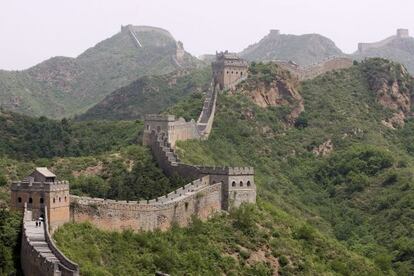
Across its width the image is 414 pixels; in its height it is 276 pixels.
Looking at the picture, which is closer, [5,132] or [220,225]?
[220,225]

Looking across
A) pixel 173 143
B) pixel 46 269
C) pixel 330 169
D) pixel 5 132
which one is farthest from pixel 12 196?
pixel 330 169

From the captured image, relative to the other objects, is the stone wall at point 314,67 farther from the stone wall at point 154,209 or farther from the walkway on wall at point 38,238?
the walkway on wall at point 38,238

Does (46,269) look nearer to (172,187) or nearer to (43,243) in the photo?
(43,243)

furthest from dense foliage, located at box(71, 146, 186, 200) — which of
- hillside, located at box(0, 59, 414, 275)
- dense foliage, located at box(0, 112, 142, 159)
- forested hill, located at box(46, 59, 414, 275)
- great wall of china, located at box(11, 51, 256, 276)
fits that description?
dense foliage, located at box(0, 112, 142, 159)

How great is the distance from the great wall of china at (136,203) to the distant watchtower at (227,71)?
19729 millimetres

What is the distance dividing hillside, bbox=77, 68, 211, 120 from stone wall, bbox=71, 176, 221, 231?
7446 cm

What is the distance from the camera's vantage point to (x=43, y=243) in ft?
161

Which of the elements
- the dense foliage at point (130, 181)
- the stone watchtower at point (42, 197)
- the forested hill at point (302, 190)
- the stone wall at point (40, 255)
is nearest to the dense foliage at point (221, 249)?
the forested hill at point (302, 190)

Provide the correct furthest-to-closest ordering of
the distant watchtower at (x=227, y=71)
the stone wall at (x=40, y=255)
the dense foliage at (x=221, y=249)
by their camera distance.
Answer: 1. the distant watchtower at (x=227, y=71)
2. the dense foliage at (x=221, y=249)
3. the stone wall at (x=40, y=255)

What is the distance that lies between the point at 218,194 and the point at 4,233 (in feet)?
60.2

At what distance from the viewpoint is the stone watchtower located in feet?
168

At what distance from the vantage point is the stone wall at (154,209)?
55.1 meters

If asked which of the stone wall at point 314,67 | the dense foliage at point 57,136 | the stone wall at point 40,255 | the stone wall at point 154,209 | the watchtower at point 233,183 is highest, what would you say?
the stone wall at point 314,67

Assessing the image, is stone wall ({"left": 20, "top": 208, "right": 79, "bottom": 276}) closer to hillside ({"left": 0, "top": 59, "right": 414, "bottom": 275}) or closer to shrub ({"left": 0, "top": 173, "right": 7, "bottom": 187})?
hillside ({"left": 0, "top": 59, "right": 414, "bottom": 275})
